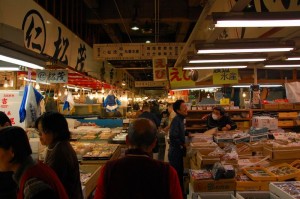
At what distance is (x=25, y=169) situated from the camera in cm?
239

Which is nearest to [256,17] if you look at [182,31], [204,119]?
[204,119]

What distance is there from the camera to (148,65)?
2236 centimetres

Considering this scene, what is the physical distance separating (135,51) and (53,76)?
4062mm

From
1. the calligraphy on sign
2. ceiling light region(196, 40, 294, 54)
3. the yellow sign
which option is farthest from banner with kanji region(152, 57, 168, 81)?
ceiling light region(196, 40, 294, 54)

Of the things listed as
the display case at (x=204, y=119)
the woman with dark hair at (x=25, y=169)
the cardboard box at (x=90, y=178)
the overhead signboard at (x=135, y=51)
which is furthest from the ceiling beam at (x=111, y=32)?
the woman with dark hair at (x=25, y=169)

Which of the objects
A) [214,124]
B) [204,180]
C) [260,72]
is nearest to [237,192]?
[204,180]

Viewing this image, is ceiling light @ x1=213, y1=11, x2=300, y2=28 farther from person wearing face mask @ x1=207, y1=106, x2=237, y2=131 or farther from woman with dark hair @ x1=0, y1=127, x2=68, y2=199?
person wearing face mask @ x1=207, y1=106, x2=237, y2=131

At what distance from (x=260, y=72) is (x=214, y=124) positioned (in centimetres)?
690

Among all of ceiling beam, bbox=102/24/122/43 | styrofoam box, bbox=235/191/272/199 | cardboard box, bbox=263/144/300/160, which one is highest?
ceiling beam, bbox=102/24/122/43

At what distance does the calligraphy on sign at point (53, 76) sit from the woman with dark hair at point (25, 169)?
20.7 ft

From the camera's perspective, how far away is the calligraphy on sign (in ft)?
28.3

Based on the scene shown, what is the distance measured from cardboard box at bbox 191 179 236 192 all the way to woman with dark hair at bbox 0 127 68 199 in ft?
7.57

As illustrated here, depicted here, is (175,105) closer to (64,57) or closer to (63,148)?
(64,57)

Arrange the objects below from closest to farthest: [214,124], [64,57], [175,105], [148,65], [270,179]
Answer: [270,179], [175,105], [64,57], [214,124], [148,65]
